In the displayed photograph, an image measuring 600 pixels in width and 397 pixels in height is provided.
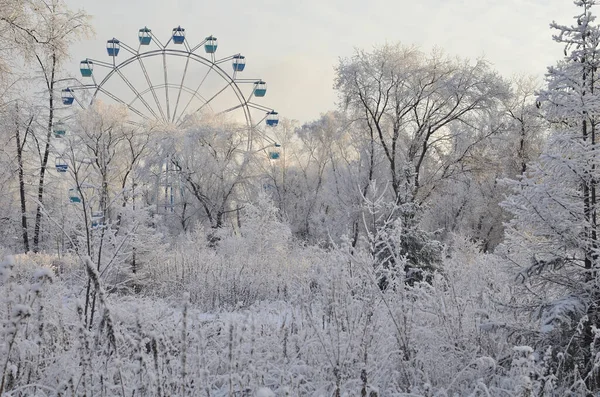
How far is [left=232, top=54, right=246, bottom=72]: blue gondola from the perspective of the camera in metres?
31.0

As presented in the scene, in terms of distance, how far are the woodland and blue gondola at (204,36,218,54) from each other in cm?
556

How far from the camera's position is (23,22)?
9320 millimetres

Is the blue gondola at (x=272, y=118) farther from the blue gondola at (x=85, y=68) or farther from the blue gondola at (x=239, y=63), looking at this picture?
the blue gondola at (x=85, y=68)

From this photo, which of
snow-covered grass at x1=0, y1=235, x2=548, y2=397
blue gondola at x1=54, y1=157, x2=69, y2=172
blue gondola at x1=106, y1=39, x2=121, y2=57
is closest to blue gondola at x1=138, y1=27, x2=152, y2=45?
blue gondola at x1=106, y1=39, x2=121, y2=57

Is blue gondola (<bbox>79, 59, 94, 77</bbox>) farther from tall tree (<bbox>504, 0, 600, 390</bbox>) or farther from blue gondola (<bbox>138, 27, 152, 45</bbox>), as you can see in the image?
tall tree (<bbox>504, 0, 600, 390</bbox>)

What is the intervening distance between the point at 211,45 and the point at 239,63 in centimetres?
198

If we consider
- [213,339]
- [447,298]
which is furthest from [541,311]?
[213,339]

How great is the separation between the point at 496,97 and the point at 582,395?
Result: 1860 cm

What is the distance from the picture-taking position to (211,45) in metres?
30.8

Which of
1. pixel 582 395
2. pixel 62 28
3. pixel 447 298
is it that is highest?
pixel 62 28

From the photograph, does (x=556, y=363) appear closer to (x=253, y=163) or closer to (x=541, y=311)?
(x=541, y=311)

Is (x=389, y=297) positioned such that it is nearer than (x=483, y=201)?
Yes

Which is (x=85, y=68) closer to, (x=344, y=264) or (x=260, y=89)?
(x=260, y=89)

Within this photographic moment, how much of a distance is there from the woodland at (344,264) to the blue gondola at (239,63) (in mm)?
4830
